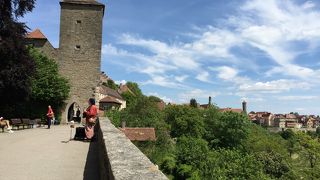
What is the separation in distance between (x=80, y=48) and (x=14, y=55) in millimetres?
15099

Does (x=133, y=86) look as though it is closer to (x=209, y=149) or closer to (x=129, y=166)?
(x=209, y=149)

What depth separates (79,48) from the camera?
40469mm

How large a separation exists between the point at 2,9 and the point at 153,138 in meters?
24.8

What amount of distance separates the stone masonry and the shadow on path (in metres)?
28.0

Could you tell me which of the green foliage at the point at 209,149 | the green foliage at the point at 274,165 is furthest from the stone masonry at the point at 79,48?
the green foliage at the point at 274,165

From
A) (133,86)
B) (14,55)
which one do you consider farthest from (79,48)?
(133,86)

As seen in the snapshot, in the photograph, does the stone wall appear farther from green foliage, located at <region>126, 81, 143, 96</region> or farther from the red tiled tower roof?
green foliage, located at <region>126, 81, 143, 96</region>

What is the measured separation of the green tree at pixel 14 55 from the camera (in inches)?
976

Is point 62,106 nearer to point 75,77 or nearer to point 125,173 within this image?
point 75,77

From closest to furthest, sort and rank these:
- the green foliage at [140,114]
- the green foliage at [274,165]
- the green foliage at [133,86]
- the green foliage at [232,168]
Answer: the green foliage at [232,168]
the green foliage at [140,114]
the green foliage at [274,165]
the green foliage at [133,86]

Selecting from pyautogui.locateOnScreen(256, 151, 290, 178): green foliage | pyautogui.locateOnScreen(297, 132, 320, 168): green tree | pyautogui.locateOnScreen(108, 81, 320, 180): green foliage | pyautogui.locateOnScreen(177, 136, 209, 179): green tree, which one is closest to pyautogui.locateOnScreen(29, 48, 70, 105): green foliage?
pyautogui.locateOnScreen(108, 81, 320, 180): green foliage

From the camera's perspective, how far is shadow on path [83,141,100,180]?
27.3ft

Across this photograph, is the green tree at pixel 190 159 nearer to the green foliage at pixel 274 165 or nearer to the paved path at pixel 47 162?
the green foliage at pixel 274 165

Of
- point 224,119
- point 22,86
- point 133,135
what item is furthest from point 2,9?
point 224,119
